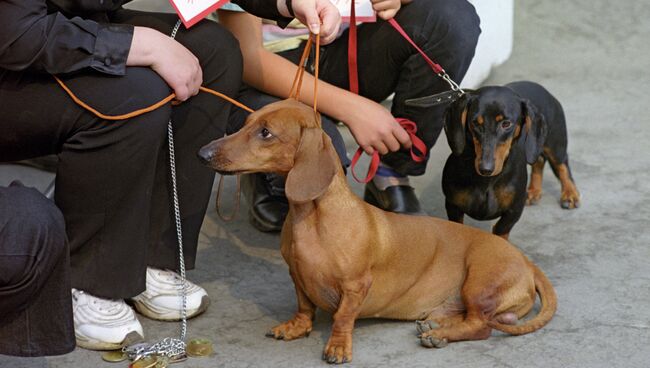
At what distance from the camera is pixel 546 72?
17.7ft

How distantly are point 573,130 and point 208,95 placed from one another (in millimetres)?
2281

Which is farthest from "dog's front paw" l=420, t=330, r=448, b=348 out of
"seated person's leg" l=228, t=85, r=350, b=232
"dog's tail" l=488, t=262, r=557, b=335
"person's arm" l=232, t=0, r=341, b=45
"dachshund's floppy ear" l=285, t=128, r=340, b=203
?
"seated person's leg" l=228, t=85, r=350, b=232

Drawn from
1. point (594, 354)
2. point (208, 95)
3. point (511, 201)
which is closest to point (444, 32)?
point (511, 201)

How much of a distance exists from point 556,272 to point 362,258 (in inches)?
32.9

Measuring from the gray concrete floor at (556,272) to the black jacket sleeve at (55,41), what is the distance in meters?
0.78

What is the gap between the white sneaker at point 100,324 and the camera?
268cm

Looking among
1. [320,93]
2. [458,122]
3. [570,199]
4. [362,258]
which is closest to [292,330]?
[362,258]

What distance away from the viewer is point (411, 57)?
3395 millimetres

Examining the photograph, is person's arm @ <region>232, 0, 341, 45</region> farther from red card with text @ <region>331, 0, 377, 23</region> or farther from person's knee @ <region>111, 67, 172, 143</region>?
person's knee @ <region>111, 67, 172, 143</region>

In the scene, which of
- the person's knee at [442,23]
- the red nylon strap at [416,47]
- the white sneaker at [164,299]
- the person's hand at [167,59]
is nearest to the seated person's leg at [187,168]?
the white sneaker at [164,299]

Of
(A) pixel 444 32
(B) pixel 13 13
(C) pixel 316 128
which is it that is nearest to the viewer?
(B) pixel 13 13

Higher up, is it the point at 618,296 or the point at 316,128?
the point at 316,128

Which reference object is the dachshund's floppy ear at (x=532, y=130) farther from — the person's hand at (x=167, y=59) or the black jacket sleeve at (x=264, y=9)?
→ the person's hand at (x=167, y=59)

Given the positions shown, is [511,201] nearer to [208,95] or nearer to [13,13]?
[208,95]
